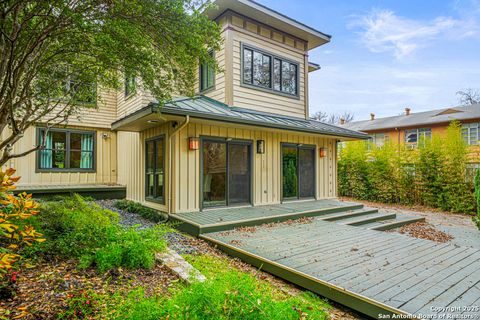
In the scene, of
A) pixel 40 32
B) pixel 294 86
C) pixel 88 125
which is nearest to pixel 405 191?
pixel 294 86

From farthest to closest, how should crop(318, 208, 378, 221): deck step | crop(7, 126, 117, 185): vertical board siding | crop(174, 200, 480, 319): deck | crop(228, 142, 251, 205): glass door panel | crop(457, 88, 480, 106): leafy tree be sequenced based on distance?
crop(457, 88, 480, 106): leafy tree, crop(7, 126, 117, 185): vertical board siding, crop(228, 142, 251, 205): glass door panel, crop(318, 208, 378, 221): deck step, crop(174, 200, 480, 319): deck

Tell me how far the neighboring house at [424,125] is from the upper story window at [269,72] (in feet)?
29.7

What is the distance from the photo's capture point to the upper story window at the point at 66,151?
29.5 ft

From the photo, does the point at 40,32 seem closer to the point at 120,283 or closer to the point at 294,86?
the point at 120,283

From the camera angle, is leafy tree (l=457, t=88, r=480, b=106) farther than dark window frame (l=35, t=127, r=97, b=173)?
Yes

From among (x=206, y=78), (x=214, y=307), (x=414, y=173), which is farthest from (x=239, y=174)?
(x=414, y=173)

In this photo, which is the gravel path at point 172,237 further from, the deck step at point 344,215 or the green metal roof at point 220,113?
the deck step at point 344,215

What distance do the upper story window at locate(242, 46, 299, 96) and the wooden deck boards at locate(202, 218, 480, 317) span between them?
446 cm

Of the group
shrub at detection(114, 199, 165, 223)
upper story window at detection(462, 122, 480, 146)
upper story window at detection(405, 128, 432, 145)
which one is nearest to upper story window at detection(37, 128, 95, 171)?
shrub at detection(114, 199, 165, 223)

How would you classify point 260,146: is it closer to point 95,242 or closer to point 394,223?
point 394,223

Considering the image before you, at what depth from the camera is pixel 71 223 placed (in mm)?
3662

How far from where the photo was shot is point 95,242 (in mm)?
3232

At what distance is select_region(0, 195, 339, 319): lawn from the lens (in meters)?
1.70

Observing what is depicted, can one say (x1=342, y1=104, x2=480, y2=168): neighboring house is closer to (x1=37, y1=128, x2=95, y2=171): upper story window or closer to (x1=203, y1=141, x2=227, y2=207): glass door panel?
(x1=203, y1=141, x2=227, y2=207): glass door panel
